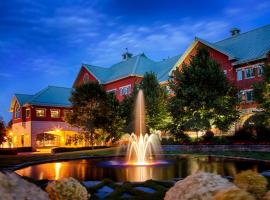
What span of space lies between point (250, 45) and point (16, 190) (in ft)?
126

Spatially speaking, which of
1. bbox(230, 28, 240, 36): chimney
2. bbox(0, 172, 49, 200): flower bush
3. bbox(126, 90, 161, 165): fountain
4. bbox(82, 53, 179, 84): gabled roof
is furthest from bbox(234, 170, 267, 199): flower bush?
bbox(230, 28, 240, 36): chimney

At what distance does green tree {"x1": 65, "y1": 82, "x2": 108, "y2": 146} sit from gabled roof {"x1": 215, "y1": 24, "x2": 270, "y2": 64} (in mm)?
15837

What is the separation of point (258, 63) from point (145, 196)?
29730mm

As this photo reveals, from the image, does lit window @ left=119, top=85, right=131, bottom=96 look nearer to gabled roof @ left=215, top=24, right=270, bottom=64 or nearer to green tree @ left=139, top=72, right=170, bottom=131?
green tree @ left=139, top=72, right=170, bottom=131

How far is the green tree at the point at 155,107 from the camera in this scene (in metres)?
36.9

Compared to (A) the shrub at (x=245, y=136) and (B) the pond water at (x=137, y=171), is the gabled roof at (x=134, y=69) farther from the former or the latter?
(B) the pond water at (x=137, y=171)

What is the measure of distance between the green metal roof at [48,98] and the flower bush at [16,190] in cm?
5159

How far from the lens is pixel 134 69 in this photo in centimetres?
4844

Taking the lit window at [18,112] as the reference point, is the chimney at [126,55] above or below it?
above

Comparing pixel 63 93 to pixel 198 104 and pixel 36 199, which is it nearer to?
pixel 198 104

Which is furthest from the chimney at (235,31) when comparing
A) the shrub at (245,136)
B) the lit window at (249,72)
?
the shrub at (245,136)

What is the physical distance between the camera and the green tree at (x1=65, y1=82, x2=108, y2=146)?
129 ft

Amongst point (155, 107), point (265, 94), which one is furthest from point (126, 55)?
point (265, 94)

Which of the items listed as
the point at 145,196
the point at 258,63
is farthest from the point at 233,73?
the point at 145,196
